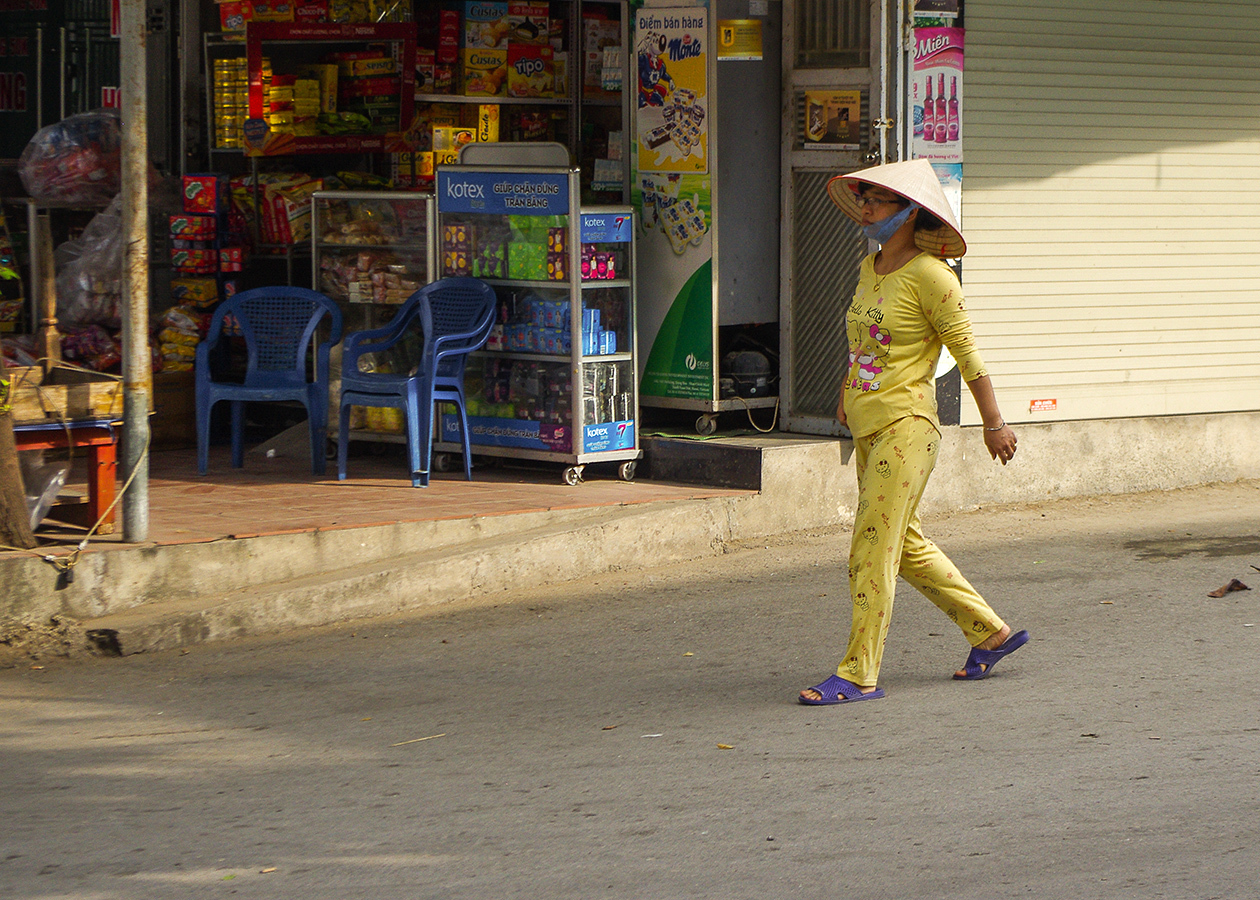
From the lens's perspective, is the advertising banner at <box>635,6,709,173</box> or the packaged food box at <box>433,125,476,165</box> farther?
the packaged food box at <box>433,125,476,165</box>

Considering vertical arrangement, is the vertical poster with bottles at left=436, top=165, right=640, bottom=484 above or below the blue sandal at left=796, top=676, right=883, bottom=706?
above

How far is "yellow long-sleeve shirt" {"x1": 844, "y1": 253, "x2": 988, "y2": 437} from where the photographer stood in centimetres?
551

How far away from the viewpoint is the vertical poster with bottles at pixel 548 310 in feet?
29.3

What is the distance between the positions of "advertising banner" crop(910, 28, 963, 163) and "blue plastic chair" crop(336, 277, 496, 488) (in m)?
2.71

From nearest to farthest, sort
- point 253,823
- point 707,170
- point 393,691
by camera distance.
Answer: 1. point 253,823
2. point 393,691
3. point 707,170

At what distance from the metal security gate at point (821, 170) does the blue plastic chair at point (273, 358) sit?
2823 mm

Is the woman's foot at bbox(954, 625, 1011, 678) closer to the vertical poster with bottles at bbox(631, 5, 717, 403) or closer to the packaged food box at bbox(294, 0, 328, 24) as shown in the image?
the vertical poster with bottles at bbox(631, 5, 717, 403)

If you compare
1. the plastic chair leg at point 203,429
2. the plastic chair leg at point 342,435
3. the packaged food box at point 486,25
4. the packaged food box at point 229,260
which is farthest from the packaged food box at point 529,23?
the plastic chair leg at point 203,429

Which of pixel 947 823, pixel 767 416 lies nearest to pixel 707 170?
pixel 767 416

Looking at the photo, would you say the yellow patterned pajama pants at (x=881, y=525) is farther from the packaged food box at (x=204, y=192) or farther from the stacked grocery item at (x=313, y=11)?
the stacked grocery item at (x=313, y=11)

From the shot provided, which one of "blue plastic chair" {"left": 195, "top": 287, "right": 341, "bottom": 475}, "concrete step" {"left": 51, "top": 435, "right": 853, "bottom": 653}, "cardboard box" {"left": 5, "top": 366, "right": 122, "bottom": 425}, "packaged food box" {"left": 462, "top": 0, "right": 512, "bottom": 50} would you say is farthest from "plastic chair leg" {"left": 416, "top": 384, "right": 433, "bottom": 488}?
"packaged food box" {"left": 462, "top": 0, "right": 512, "bottom": 50}

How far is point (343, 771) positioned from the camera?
502 cm

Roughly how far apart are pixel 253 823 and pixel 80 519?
11.2ft

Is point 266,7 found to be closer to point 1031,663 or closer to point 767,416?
point 767,416
